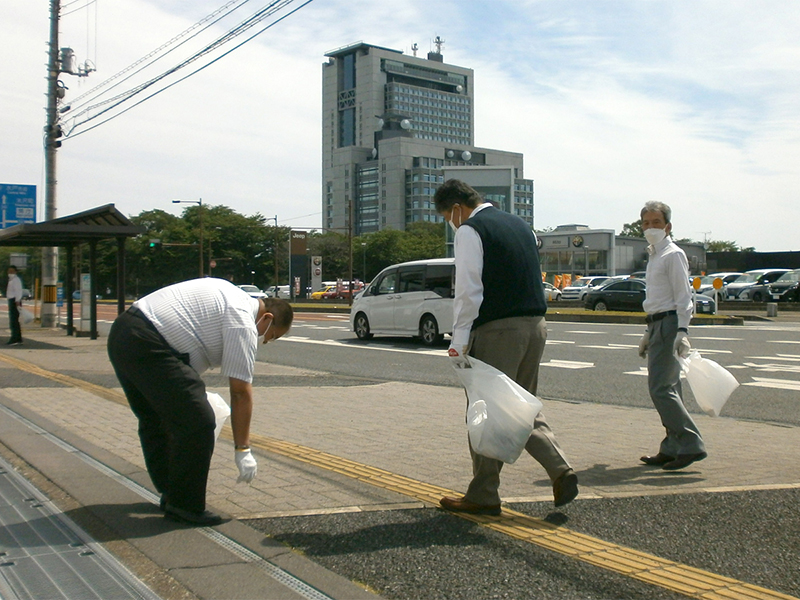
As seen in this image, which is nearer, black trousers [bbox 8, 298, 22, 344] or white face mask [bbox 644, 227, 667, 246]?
white face mask [bbox 644, 227, 667, 246]

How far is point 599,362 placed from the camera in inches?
595

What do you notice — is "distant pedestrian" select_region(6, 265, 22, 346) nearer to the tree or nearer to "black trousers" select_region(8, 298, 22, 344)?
"black trousers" select_region(8, 298, 22, 344)

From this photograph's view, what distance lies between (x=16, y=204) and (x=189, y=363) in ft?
87.7

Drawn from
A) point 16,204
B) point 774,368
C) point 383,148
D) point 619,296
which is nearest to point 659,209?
point 774,368

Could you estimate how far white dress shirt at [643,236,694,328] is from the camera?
19.1 ft

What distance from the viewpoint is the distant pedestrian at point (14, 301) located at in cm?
1805

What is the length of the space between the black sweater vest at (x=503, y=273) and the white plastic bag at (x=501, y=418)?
1.16 feet

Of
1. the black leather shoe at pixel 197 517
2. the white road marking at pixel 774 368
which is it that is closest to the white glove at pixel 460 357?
the black leather shoe at pixel 197 517

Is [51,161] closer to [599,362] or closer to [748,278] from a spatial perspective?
[599,362]

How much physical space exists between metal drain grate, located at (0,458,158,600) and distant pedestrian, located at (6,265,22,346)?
47.5 ft

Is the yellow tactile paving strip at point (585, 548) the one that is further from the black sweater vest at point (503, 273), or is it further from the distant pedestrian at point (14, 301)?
the distant pedestrian at point (14, 301)

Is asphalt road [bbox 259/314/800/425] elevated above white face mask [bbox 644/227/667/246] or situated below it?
below

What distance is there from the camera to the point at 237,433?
4.24 metres

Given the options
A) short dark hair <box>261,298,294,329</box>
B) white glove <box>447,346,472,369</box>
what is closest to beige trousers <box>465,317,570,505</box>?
white glove <box>447,346,472,369</box>
